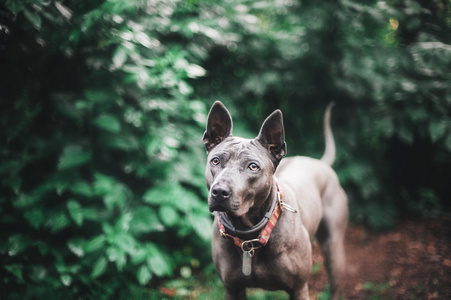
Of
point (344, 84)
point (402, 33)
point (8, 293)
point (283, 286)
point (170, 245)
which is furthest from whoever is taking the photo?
point (402, 33)

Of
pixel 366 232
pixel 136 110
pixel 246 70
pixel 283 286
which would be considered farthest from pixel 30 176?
pixel 366 232

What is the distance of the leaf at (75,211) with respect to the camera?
3.32m

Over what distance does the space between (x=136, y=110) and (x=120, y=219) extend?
1.24 metres

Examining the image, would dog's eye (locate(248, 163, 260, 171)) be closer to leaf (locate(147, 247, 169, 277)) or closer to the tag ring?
the tag ring

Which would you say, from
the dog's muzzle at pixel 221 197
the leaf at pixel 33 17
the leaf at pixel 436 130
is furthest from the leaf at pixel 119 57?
the leaf at pixel 436 130

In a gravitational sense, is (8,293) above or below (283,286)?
below

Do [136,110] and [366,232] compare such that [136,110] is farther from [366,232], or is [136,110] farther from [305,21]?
[366,232]

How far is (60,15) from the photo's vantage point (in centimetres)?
341

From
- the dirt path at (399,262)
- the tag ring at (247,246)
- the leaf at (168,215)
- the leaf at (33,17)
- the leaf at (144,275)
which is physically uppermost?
the leaf at (33,17)

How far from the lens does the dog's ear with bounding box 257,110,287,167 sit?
2.42m

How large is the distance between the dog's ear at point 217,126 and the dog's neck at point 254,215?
57cm

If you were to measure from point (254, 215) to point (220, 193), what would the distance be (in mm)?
508

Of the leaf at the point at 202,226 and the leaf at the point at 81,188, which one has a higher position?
the leaf at the point at 81,188

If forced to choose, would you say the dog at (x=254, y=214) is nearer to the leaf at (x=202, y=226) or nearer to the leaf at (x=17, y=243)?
the leaf at (x=202, y=226)
